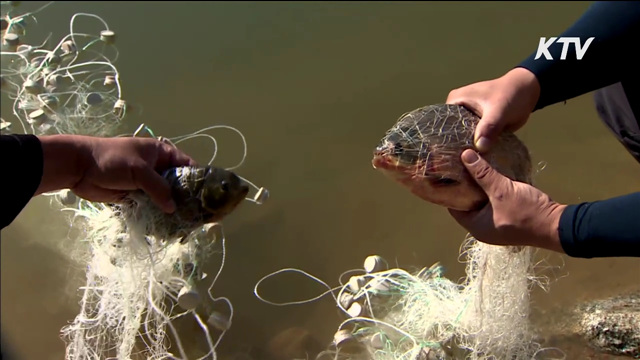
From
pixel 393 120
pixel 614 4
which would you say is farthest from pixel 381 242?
pixel 614 4

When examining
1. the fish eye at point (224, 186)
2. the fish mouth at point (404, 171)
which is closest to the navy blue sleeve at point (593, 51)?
the fish mouth at point (404, 171)

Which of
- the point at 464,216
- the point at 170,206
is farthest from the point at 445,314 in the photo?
the point at 170,206

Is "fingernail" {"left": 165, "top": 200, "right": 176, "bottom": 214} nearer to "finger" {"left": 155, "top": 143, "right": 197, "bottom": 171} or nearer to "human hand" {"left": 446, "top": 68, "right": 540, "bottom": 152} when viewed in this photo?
"finger" {"left": 155, "top": 143, "right": 197, "bottom": 171}

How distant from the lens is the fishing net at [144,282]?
1.93m

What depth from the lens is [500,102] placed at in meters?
1.88

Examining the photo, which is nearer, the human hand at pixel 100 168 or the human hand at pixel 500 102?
the human hand at pixel 100 168

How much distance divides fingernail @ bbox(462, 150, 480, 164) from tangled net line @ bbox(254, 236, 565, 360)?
1.27ft

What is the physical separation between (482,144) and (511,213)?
0.82ft

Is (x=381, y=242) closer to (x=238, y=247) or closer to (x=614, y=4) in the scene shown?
(x=238, y=247)

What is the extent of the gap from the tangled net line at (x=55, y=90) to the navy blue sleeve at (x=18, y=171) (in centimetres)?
99

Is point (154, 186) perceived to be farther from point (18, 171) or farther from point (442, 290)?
point (442, 290)

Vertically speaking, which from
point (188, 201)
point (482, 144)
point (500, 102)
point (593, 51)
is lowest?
point (188, 201)

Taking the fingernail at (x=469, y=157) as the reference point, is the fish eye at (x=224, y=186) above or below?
below

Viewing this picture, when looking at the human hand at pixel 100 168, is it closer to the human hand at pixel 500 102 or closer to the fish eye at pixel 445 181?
the fish eye at pixel 445 181
